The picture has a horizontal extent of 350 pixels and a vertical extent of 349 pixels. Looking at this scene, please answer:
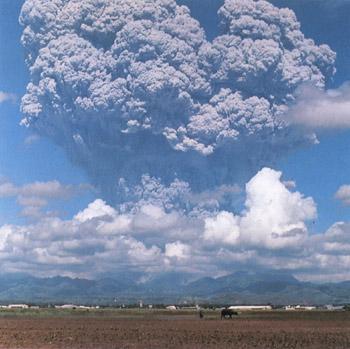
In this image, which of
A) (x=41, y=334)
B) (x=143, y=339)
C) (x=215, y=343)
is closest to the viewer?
(x=215, y=343)

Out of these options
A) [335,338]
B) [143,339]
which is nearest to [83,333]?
[143,339]

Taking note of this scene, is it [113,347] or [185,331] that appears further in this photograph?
[185,331]

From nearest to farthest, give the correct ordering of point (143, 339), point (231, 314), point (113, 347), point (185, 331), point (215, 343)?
1. point (113, 347)
2. point (215, 343)
3. point (143, 339)
4. point (185, 331)
5. point (231, 314)

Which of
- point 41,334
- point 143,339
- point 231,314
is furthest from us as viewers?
point 231,314

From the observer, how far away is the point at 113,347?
48875 millimetres

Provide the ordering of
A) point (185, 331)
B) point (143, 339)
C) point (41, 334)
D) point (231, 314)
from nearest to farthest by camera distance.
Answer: point (143, 339)
point (41, 334)
point (185, 331)
point (231, 314)

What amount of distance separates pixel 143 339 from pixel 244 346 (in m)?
9.43

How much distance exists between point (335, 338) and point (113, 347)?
18724 millimetres

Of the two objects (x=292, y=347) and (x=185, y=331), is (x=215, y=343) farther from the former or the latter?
(x=185, y=331)

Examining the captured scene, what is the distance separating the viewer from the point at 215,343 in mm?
52719

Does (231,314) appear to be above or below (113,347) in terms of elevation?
above

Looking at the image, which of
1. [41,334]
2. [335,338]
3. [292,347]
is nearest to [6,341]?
[41,334]

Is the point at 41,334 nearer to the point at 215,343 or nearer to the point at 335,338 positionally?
the point at 215,343

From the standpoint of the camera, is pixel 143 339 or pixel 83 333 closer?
pixel 143 339
